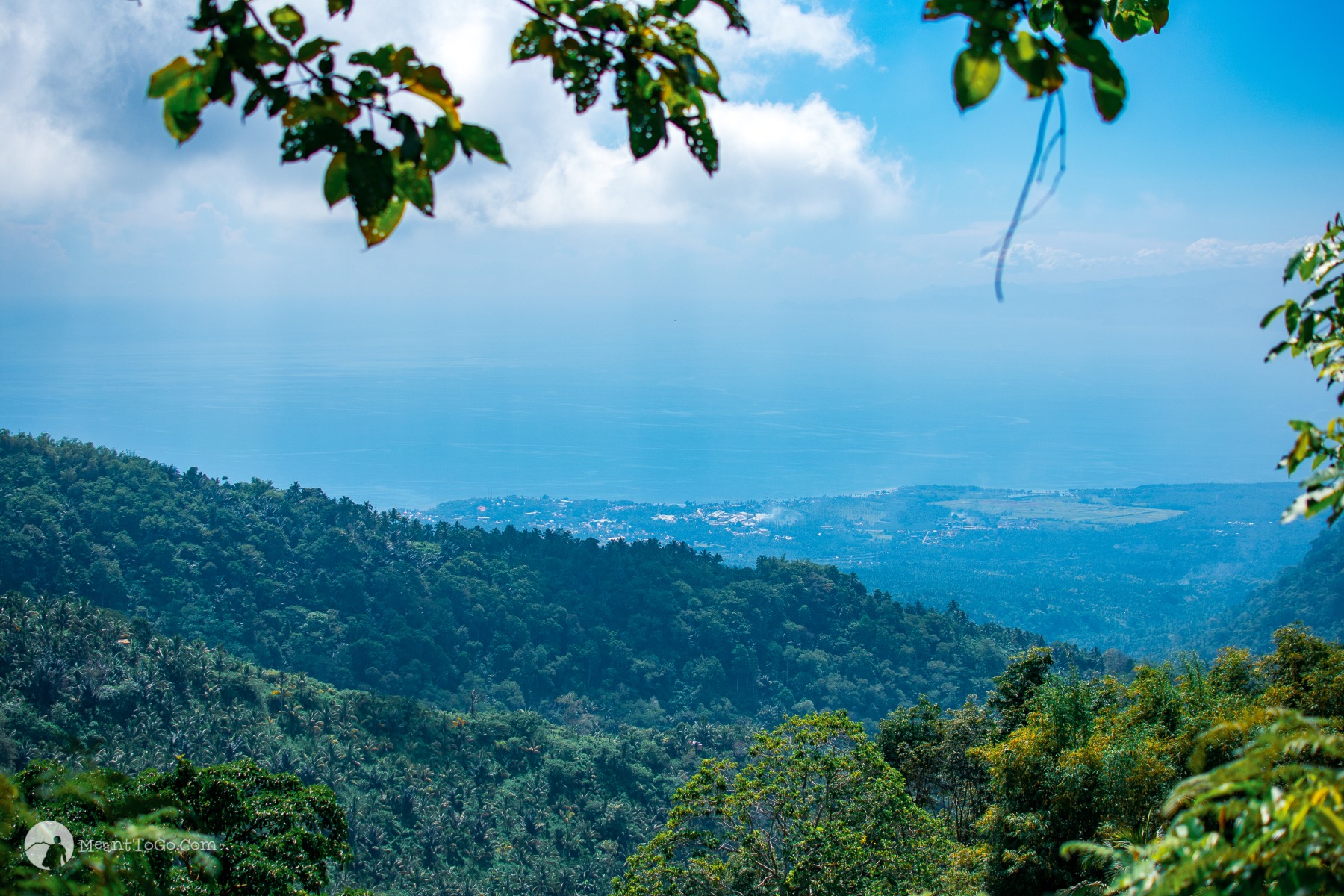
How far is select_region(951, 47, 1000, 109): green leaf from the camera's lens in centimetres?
75

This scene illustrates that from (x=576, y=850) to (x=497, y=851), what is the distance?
2468 mm

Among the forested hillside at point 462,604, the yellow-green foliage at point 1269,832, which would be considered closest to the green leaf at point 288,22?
the yellow-green foliage at point 1269,832

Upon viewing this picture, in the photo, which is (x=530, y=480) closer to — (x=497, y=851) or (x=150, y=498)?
(x=150, y=498)

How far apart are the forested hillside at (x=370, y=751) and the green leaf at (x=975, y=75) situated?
23.8m

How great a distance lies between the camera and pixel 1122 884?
1.03 m

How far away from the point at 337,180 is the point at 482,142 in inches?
5.6

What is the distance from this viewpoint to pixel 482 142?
843 mm

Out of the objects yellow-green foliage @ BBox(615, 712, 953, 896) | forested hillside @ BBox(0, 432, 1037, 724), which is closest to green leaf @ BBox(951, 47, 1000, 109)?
A: yellow-green foliage @ BBox(615, 712, 953, 896)

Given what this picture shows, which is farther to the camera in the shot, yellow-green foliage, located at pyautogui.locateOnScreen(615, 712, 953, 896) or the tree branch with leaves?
yellow-green foliage, located at pyautogui.locateOnScreen(615, 712, 953, 896)

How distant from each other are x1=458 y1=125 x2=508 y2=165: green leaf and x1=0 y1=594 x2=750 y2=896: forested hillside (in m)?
23.6

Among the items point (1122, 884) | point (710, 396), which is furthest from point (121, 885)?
point (710, 396)

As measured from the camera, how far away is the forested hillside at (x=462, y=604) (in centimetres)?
4222
